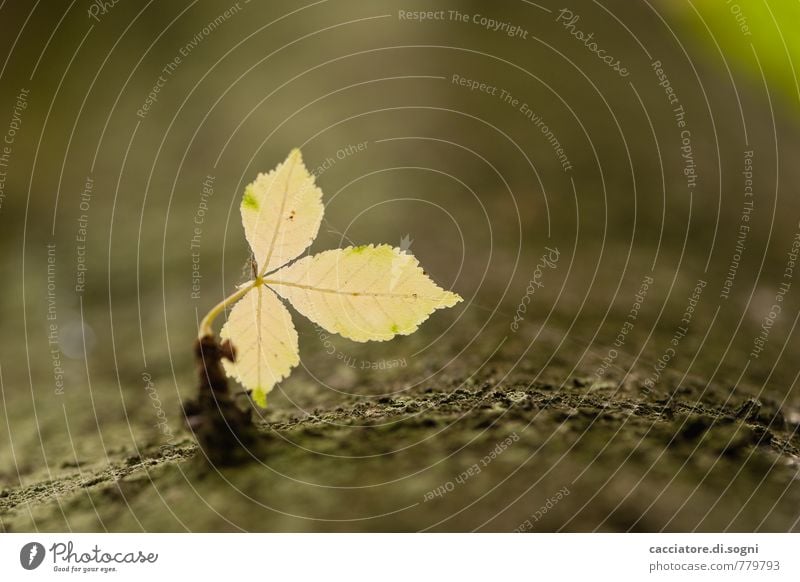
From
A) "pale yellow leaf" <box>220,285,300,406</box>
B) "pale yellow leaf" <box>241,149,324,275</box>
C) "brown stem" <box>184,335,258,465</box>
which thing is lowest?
"brown stem" <box>184,335,258,465</box>

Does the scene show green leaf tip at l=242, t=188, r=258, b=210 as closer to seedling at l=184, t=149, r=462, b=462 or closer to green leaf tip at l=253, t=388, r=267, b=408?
seedling at l=184, t=149, r=462, b=462

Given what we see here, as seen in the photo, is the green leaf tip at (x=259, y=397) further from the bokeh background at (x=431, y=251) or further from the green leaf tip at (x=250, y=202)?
the green leaf tip at (x=250, y=202)

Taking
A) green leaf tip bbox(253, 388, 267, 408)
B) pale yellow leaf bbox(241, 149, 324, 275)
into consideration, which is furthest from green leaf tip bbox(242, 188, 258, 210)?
green leaf tip bbox(253, 388, 267, 408)

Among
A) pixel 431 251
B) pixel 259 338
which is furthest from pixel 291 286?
pixel 431 251

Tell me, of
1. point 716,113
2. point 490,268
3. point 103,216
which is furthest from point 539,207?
point 103,216

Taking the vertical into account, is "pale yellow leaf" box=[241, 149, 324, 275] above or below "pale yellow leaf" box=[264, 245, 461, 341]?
above

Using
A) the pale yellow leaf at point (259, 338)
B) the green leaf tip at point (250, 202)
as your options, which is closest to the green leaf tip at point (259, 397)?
the pale yellow leaf at point (259, 338)

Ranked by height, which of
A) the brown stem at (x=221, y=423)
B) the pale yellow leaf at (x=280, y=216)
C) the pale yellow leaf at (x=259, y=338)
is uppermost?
the pale yellow leaf at (x=280, y=216)
